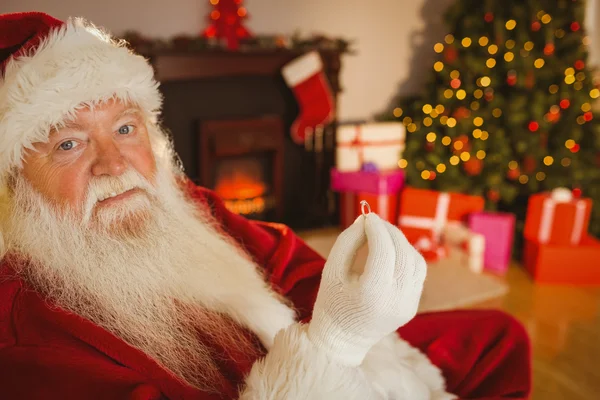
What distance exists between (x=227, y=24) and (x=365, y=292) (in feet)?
9.60

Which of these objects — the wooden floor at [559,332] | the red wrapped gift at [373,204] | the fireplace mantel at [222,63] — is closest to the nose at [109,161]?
the wooden floor at [559,332]

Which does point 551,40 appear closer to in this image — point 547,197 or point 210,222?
point 547,197

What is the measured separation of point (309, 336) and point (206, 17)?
9.87ft

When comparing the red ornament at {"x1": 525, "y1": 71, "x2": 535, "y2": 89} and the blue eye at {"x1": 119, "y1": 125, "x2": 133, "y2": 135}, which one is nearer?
the blue eye at {"x1": 119, "y1": 125, "x2": 133, "y2": 135}

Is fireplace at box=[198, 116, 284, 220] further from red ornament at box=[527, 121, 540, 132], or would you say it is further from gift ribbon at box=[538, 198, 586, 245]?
gift ribbon at box=[538, 198, 586, 245]

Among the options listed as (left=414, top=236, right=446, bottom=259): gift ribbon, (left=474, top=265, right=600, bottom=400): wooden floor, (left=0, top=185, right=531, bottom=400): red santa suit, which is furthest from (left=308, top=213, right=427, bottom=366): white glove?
(left=414, top=236, right=446, bottom=259): gift ribbon

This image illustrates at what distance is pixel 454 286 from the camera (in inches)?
115

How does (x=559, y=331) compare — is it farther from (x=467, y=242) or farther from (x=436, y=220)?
(x=436, y=220)

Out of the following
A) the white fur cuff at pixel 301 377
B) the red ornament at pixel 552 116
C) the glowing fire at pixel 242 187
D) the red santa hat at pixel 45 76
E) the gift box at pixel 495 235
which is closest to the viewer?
the white fur cuff at pixel 301 377

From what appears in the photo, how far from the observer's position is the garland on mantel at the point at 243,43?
301 cm

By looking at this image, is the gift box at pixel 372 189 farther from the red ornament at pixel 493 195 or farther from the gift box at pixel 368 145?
the red ornament at pixel 493 195

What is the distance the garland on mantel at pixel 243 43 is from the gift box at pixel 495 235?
1.54 m

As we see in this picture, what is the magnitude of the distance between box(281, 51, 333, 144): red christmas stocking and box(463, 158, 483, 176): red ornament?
103 cm

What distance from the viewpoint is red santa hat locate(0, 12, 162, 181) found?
1.05 metres
